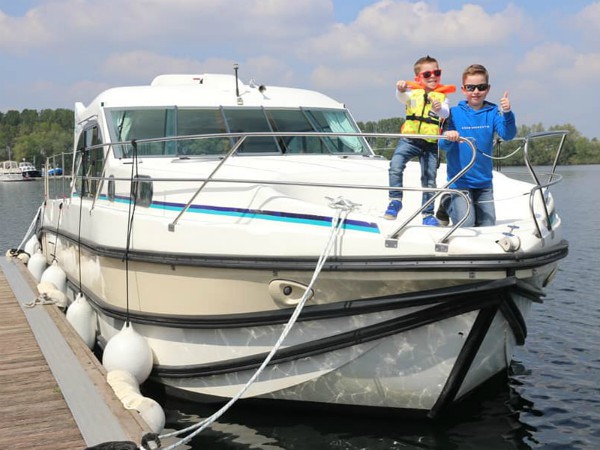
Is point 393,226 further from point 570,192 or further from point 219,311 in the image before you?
point 570,192

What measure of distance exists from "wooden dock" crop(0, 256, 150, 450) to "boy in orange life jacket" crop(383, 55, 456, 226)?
2.32 m

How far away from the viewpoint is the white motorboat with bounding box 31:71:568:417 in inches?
165

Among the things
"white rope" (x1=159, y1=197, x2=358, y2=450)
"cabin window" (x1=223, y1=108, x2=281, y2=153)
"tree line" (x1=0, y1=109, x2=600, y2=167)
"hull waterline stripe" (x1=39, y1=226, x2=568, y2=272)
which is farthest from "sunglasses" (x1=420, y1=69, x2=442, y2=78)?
"tree line" (x1=0, y1=109, x2=600, y2=167)

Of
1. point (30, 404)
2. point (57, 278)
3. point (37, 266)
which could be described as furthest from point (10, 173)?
point (30, 404)

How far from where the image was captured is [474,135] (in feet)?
15.7

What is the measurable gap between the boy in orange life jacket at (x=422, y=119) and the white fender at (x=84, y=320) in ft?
11.0

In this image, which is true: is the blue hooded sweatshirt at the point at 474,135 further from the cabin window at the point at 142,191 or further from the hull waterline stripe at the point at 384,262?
the cabin window at the point at 142,191

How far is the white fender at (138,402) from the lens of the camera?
438 cm

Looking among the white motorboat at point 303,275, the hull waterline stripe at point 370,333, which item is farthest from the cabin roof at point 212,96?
the hull waterline stripe at point 370,333

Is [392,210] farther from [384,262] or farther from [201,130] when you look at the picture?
[201,130]

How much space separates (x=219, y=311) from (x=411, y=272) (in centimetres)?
152

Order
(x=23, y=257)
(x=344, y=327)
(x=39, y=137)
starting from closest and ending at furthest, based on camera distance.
Answer: (x=344, y=327) → (x=23, y=257) → (x=39, y=137)

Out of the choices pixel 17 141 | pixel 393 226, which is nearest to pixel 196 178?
pixel 393 226

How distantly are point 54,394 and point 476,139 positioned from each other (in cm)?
353
